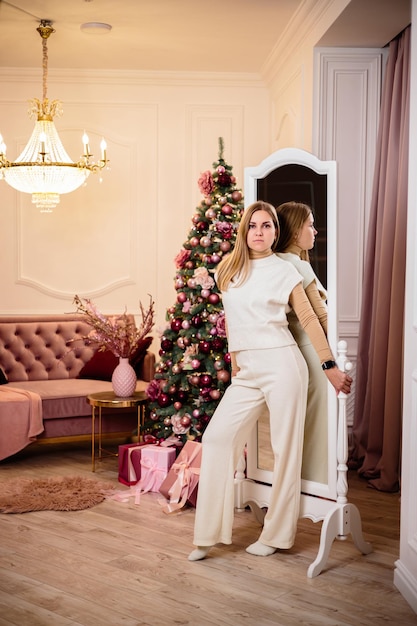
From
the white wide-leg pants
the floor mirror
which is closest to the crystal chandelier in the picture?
the floor mirror

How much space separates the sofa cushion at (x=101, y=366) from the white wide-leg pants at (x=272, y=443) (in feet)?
8.25

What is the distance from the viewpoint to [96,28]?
536 cm

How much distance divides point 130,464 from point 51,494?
500 millimetres

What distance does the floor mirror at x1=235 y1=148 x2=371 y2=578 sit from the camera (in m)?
3.43

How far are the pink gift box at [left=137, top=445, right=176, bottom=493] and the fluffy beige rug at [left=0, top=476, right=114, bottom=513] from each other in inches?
9.0

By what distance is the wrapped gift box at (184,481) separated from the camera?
4267mm

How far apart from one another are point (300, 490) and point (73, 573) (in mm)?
1065

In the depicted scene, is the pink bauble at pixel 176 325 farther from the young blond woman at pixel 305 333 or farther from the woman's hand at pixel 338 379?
the woman's hand at pixel 338 379

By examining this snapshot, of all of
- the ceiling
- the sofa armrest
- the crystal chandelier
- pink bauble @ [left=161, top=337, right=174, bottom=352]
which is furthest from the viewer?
the sofa armrest

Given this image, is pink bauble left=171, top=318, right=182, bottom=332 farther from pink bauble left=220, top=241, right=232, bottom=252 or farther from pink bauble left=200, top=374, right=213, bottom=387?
pink bauble left=220, top=241, right=232, bottom=252

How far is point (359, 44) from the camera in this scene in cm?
495

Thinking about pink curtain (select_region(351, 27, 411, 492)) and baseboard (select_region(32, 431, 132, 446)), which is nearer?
pink curtain (select_region(351, 27, 411, 492))

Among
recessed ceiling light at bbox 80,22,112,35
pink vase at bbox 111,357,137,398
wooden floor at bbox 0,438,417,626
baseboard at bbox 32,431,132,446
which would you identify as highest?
recessed ceiling light at bbox 80,22,112,35

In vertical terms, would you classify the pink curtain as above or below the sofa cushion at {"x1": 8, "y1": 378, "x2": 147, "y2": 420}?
above
